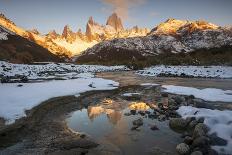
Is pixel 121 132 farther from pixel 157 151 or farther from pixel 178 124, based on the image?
pixel 178 124

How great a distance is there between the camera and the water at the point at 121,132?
1273 centimetres

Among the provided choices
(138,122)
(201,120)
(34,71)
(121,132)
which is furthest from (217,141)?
(34,71)

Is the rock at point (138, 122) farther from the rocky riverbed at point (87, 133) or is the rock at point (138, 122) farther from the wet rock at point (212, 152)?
the wet rock at point (212, 152)

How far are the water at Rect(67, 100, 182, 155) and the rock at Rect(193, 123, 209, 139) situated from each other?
88cm

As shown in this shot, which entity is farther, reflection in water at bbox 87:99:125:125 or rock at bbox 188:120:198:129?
reflection in water at bbox 87:99:125:125

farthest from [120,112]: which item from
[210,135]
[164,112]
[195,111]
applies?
[210,135]

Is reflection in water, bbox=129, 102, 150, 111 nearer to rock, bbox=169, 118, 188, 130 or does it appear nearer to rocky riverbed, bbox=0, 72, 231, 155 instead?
rocky riverbed, bbox=0, 72, 231, 155

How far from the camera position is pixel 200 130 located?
13.8 metres

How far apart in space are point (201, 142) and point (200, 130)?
1366 mm

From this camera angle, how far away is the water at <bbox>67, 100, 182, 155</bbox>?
12.7 m

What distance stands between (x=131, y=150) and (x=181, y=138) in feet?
10.5

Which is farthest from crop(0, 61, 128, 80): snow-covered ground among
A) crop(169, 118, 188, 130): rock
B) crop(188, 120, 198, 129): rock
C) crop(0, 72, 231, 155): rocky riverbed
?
crop(188, 120, 198, 129): rock

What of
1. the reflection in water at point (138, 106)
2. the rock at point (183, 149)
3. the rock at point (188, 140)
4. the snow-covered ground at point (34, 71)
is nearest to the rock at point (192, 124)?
the rock at point (188, 140)

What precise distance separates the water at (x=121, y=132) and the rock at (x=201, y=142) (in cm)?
99
